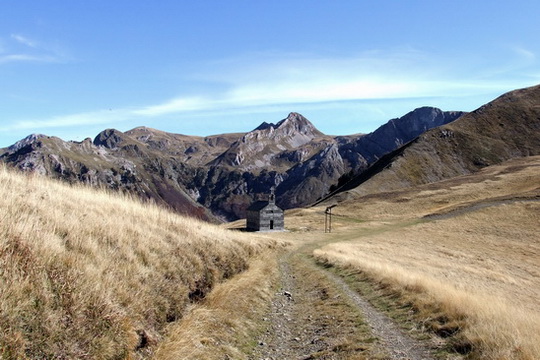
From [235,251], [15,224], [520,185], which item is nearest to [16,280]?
[15,224]

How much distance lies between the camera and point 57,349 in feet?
18.9

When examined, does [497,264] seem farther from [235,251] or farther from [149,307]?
[149,307]

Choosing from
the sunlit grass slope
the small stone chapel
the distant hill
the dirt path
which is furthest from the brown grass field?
the distant hill

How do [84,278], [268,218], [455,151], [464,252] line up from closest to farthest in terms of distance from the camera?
[84,278]
[464,252]
[268,218]
[455,151]

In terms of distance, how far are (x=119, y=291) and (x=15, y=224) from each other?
2338mm

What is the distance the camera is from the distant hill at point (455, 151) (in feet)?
506

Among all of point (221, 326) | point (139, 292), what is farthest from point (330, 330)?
point (139, 292)

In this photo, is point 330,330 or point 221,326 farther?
point 330,330

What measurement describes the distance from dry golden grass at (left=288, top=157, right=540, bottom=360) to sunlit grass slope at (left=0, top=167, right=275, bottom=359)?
7018mm

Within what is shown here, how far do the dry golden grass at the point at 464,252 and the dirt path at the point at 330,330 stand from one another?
1445mm

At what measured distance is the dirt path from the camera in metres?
9.35

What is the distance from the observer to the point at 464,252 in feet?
151

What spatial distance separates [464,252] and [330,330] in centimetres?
4056

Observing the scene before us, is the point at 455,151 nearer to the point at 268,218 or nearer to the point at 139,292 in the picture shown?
the point at 268,218
